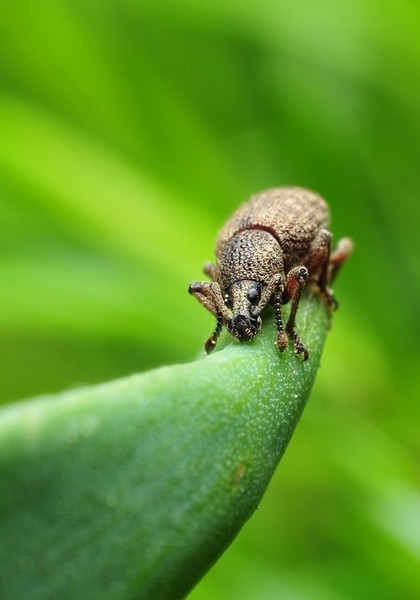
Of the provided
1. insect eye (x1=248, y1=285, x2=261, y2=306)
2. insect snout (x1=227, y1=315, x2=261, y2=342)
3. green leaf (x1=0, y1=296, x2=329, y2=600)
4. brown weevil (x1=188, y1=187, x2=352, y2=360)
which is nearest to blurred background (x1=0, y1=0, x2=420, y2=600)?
brown weevil (x1=188, y1=187, x2=352, y2=360)

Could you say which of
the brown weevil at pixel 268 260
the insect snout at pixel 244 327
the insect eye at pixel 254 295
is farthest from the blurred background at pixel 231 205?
the insect snout at pixel 244 327

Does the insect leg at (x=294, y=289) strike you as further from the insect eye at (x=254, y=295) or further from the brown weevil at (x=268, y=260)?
the insect eye at (x=254, y=295)

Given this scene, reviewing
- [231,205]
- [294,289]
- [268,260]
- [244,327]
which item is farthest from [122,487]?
[231,205]

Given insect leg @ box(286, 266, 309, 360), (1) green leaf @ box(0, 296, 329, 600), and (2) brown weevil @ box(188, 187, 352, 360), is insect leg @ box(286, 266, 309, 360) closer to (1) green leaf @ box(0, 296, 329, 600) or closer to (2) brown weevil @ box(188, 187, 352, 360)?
Answer: (2) brown weevil @ box(188, 187, 352, 360)

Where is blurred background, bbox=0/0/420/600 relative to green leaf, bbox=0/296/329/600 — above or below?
above

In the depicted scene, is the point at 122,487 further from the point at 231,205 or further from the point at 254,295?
the point at 231,205

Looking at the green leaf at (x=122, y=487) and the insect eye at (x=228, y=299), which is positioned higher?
the insect eye at (x=228, y=299)
